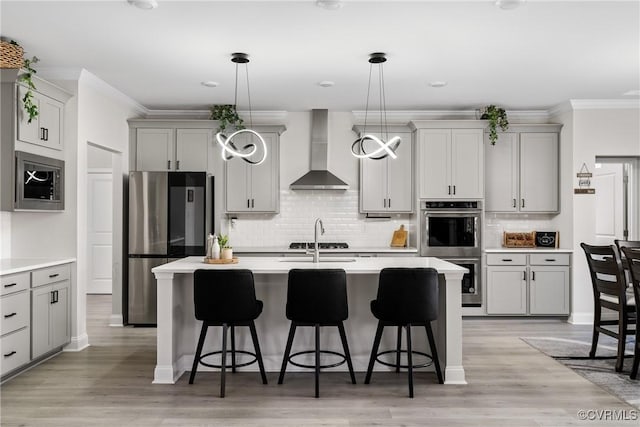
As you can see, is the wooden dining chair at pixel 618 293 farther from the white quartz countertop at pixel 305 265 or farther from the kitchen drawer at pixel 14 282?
the kitchen drawer at pixel 14 282

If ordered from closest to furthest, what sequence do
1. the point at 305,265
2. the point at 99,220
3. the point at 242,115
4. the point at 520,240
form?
the point at 305,265 < the point at 520,240 < the point at 242,115 < the point at 99,220

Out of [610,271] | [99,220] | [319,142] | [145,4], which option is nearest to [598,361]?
[610,271]

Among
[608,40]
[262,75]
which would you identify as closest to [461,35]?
[608,40]

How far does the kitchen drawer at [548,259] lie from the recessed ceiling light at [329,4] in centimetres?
427

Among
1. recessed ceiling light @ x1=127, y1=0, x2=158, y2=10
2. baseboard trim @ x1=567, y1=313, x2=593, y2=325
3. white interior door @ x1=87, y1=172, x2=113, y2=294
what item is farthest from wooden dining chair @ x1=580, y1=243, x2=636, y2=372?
white interior door @ x1=87, y1=172, x2=113, y2=294

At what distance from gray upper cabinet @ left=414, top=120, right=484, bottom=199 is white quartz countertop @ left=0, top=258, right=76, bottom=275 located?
4.11 meters

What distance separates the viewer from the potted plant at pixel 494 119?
6.43m

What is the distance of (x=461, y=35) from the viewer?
3990 millimetres

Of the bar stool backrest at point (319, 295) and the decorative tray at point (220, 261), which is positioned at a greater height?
the decorative tray at point (220, 261)

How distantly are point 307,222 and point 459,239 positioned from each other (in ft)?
6.45

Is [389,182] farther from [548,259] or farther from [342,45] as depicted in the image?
[342,45]

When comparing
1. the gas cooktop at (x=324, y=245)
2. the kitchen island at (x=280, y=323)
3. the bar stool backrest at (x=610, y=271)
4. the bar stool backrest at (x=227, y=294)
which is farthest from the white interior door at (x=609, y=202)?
the bar stool backrest at (x=227, y=294)

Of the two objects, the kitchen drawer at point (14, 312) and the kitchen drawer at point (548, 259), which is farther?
the kitchen drawer at point (548, 259)

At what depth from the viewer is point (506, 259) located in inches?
252
